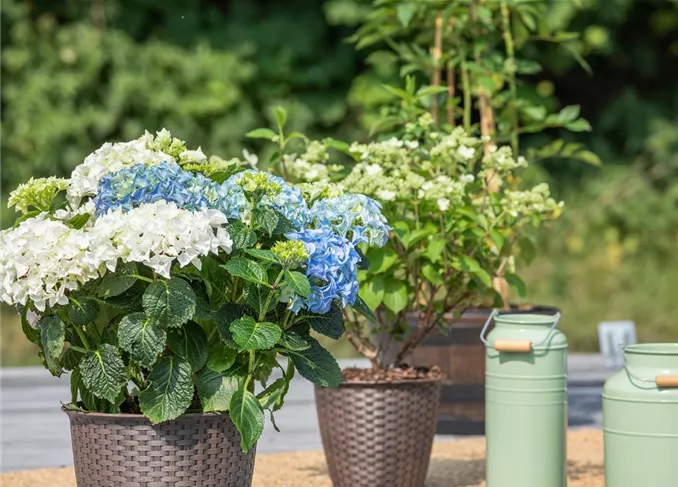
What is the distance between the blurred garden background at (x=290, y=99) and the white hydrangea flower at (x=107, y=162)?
22.0 feet

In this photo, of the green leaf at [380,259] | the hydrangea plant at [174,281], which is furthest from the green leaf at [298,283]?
the green leaf at [380,259]

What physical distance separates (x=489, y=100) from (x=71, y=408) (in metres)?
3.06

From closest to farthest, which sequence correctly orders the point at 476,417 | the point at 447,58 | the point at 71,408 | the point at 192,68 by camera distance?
the point at 71,408 → the point at 476,417 → the point at 447,58 → the point at 192,68

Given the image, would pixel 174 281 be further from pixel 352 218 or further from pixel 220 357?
pixel 352 218

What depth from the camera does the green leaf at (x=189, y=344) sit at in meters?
2.87

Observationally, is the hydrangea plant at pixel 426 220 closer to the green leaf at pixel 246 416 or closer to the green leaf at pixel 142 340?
the green leaf at pixel 246 416

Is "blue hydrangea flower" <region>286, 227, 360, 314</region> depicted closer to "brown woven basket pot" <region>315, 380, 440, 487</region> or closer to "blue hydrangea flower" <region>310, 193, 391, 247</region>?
"blue hydrangea flower" <region>310, 193, 391, 247</region>

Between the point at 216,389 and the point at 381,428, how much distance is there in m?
1.06

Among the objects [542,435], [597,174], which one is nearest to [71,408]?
[542,435]

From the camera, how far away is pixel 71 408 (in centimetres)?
300

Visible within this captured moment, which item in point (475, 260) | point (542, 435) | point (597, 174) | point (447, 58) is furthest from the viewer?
point (597, 174)

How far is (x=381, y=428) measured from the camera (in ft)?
12.4

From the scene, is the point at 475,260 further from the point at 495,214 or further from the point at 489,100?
the point at 489,100

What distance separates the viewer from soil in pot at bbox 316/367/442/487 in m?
3.79
